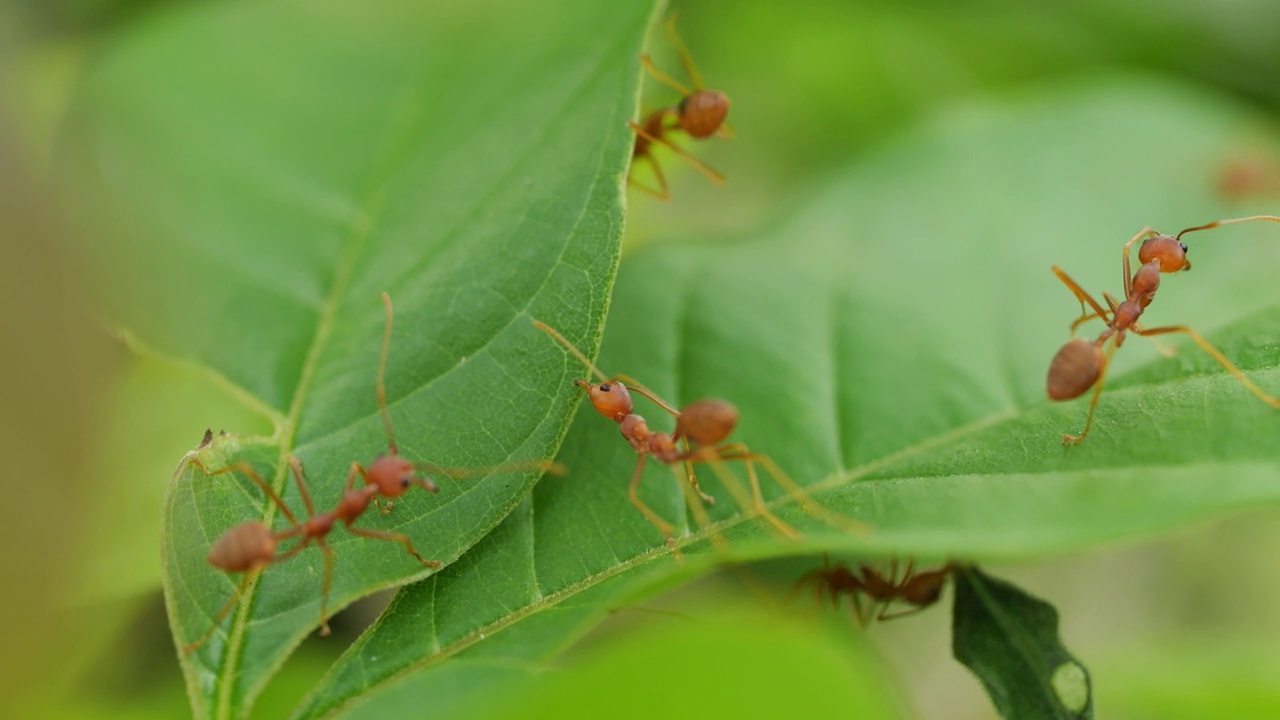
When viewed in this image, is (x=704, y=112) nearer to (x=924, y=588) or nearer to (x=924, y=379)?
(x=924, y=379)

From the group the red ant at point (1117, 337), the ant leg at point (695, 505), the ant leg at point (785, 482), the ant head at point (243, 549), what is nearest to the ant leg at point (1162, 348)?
the red ant at point (1117, 337)

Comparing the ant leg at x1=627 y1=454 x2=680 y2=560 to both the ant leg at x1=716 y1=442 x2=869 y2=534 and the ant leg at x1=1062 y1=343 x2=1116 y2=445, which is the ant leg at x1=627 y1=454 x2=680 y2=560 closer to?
the ant leg at x1=716 y1=442 x2=869 y2=534

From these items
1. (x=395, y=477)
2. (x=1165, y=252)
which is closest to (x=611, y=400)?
(x=395, y=477)

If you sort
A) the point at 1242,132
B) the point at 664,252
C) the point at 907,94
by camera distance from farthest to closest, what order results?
the point at 907,94
the point at 1242,132
the point at 664,252

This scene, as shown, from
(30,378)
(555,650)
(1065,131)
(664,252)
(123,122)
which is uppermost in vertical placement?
(123,122)

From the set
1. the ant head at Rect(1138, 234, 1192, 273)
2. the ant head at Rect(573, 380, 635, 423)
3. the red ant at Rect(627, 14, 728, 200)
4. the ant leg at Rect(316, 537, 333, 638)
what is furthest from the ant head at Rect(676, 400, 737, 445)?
the ant head at Rect(1138, 234, 1192, 273)

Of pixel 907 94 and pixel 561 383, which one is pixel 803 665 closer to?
pixel 561 383

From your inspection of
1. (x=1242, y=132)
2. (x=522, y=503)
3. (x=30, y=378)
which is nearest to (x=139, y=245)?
(x=30, y=378)

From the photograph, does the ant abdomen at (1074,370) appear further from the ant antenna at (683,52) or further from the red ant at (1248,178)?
the red ant at (1248,178)
